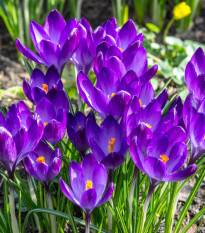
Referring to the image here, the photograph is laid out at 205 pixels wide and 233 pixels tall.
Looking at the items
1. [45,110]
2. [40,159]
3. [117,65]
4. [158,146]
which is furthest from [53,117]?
[158,146]

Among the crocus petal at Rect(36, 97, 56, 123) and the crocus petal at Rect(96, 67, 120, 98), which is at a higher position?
the crocus petal at Rect(96, 67, 120, 98)

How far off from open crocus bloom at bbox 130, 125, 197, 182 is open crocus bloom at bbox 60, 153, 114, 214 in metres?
0.10

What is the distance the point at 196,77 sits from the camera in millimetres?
1140

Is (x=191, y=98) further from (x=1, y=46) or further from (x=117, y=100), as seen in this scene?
(x=1, y=46)

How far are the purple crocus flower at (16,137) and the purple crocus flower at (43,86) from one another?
0.34 feet

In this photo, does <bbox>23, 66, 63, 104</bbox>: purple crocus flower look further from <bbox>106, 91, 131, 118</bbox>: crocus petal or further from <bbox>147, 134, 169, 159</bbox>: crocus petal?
<bbox>147, 134, 169, 159</bbox>: crocus petal

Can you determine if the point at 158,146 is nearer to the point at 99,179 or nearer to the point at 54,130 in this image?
the point at 99,179

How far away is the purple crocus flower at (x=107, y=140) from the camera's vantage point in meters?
1.04

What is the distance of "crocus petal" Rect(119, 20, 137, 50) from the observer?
133cm

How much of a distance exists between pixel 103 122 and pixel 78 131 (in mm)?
102

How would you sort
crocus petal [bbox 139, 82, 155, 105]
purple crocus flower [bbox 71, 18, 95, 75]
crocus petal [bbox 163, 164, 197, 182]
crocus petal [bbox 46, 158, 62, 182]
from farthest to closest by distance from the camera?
purple crocus flower [bbox 71, 18, 95, 75], crocus petal [bbox 139, 82, 155, 105], crocus petal [bbox 46, 158, 62, 182], crocus petal [bbox 163, 164, 197, 182]

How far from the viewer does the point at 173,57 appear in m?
2.87

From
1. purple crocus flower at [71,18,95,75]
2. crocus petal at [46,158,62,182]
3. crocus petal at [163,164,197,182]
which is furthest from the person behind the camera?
purple crocus flower at [71,18,95,75]

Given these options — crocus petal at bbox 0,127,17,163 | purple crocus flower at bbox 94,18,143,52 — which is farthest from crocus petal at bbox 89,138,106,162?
purple crocus flower at bbox 94,18,143,52
